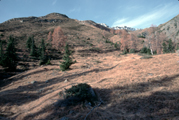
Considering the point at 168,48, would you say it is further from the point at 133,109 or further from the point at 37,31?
the point at 37,31

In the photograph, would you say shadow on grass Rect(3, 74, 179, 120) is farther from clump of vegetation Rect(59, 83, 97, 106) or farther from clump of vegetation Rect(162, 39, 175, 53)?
clump of vegetation Rect(162, 39, 175, 53)

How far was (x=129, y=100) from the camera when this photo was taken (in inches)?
202

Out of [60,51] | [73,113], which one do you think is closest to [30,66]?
[60,51]

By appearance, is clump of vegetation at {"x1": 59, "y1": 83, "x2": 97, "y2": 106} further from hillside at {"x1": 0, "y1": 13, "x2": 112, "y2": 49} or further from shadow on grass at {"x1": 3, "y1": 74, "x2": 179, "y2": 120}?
hillside at {"x1": 0, "y1": 13, "x2": 112, "y2": 49}

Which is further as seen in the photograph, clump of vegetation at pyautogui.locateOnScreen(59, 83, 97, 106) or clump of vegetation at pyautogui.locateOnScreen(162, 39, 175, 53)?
clump of vegetation at pyautogui.locateOnScreen(162, 39, 175, 53)

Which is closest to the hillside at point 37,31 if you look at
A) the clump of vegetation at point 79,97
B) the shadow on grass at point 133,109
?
the clump of vegetation at point 79,97

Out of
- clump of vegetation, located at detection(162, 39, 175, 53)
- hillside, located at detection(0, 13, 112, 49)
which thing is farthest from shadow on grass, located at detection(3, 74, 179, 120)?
clump of vegetation, located at detection(162, 39, 175, 53)

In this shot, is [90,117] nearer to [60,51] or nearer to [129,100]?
[129,100]

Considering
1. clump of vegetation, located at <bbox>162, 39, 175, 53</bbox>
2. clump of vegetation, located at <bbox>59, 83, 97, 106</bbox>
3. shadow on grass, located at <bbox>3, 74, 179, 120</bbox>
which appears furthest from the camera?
clump of vegetation, located at <bbox>162, 39, 175, 53</bbox>

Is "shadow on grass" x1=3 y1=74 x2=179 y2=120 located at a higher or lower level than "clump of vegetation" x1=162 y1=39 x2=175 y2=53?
lower

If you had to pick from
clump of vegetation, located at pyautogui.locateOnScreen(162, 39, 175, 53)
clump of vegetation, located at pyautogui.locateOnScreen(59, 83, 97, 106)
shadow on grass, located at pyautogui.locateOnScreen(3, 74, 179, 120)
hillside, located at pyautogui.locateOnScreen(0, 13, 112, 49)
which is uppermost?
hillside, located at pyautogui.locateOnScreen(0, 13, 112, 49)

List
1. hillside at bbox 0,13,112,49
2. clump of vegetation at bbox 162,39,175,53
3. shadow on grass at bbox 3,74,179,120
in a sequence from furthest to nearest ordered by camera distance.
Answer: hillside at bbox 0,13,112,49 < clump of vegetation at bbox 162,39,175,53 < shadow on grass at bbox 3,74,179,120

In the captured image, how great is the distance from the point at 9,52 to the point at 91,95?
25.7 m

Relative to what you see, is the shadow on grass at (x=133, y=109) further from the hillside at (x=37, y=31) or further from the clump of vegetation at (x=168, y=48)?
the clump of vegetation at (x=168, y=48)
